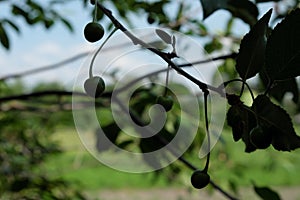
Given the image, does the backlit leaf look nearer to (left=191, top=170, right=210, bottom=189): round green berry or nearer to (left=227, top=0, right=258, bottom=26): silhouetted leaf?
(left=227, top=0, right=258, bottom=26): silhouetted leaf

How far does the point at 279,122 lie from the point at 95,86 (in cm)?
12

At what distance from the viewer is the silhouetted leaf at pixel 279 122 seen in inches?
14.1

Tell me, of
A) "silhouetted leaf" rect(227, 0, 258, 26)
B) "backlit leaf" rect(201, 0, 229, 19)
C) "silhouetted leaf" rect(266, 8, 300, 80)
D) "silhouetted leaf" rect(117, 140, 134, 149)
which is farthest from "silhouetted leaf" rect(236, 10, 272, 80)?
"silhouetted leaf" rect(117, 140, 134, 149)

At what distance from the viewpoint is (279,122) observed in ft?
1.18

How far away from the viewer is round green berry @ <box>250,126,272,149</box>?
352 millimetres

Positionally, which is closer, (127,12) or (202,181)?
(202,181)

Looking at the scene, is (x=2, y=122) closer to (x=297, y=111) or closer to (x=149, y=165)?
(x=149, y=165)

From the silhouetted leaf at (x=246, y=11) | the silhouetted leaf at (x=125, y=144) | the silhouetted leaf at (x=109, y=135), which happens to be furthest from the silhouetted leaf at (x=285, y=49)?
the silhouetted leaf at (x=125, y=144)

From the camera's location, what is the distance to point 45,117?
1796mm

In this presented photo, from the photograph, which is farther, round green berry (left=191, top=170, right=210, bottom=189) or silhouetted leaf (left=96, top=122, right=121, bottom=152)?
silhouetted leaf (left=96, top=122, right=121, bottom=152)

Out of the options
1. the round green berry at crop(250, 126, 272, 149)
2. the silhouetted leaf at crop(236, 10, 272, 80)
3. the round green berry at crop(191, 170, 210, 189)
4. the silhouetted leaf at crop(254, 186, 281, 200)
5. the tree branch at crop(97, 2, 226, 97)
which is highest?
the tree branch at crop(97, 2, 226, 97)

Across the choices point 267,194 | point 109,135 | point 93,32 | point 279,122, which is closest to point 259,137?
point 279,122

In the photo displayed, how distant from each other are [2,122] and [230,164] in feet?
2.52

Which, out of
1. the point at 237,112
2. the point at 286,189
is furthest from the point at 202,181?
the point at 286,189
